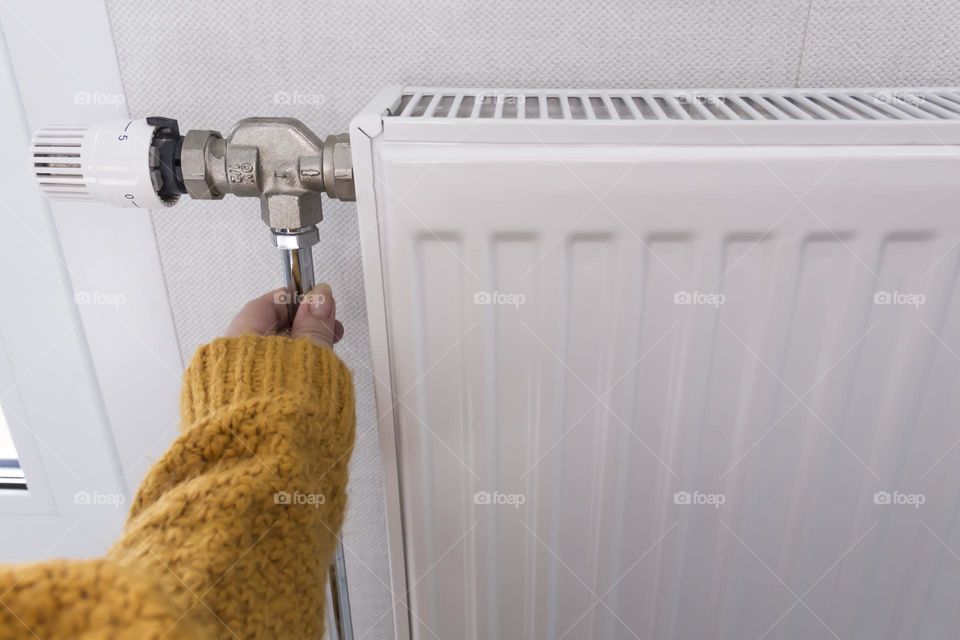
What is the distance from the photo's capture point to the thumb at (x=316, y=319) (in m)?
0.42

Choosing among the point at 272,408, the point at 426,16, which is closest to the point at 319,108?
the point at 426,16

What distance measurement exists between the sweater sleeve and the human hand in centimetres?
3

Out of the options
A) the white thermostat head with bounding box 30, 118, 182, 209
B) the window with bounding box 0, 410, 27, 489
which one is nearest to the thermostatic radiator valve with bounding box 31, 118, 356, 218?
the white thermostat head with bounding box 30, 118, 182, 209

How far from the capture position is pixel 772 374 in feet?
1.32

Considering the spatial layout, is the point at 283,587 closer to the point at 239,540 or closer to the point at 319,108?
the point at 239,540

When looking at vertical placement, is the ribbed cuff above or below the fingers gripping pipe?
below

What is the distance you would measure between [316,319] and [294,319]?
0.02 meters

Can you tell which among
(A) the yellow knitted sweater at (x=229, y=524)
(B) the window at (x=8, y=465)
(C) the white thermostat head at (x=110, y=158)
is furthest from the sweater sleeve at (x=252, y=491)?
(B) the window at (x=8, y=465)

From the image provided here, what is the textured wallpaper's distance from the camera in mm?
436

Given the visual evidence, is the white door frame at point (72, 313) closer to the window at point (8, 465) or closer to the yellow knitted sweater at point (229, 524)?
the window at point (8, 465)

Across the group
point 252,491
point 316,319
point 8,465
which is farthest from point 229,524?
point 8,465

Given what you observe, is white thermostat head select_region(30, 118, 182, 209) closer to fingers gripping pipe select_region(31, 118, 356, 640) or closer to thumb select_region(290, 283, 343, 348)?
fingers gripping pipe select_region(31, 118, 356, 640)

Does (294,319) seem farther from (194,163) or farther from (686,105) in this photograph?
(686,105)

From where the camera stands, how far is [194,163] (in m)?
0.39
